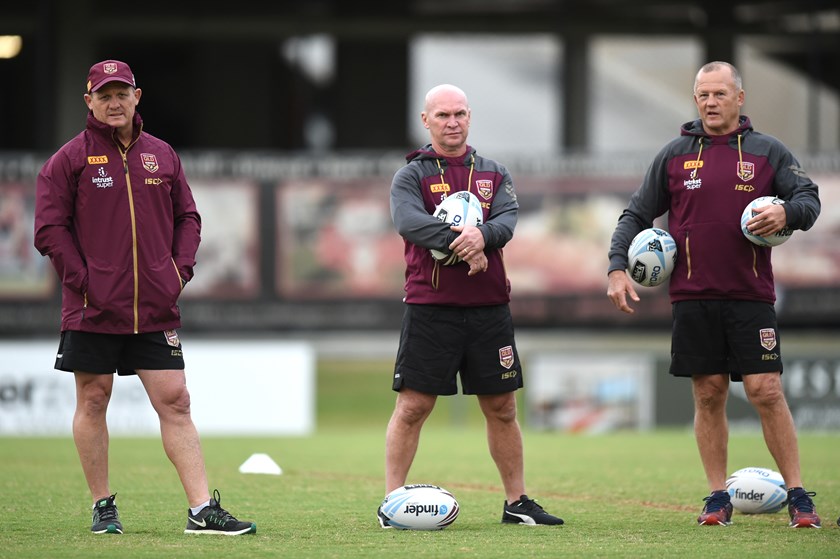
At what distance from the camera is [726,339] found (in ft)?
24.9

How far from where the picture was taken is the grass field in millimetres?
6590

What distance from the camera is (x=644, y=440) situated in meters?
16.2

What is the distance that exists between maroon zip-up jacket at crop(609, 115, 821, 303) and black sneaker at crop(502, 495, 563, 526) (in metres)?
1.36

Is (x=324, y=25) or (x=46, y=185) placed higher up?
(x=324, y=25)

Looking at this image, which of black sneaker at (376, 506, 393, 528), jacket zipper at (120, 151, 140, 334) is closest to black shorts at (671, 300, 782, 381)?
black sneaker at (376, 506, 393, 528)

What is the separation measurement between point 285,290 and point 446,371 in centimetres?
1578

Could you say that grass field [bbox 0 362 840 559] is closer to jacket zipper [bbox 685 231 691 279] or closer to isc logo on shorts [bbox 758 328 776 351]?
isc logo on shorts [bbox 758 328 776 351]

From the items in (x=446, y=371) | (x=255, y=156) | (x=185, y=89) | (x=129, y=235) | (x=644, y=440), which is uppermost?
(x=185, y=89)

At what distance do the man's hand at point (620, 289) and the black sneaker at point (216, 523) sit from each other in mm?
2265

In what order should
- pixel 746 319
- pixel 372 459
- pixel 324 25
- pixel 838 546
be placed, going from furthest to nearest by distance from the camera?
pixel 324 25
pixel 372 459
pixel 746 319
pixel 838 546

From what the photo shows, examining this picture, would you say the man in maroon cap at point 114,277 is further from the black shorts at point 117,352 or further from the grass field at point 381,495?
the grass field at point 381,495

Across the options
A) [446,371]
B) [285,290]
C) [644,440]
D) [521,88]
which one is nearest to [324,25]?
[521,88]

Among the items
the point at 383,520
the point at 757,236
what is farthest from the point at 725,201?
the point at 383,520

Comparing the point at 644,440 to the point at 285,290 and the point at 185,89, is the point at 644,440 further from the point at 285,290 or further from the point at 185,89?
the point at 185,89
